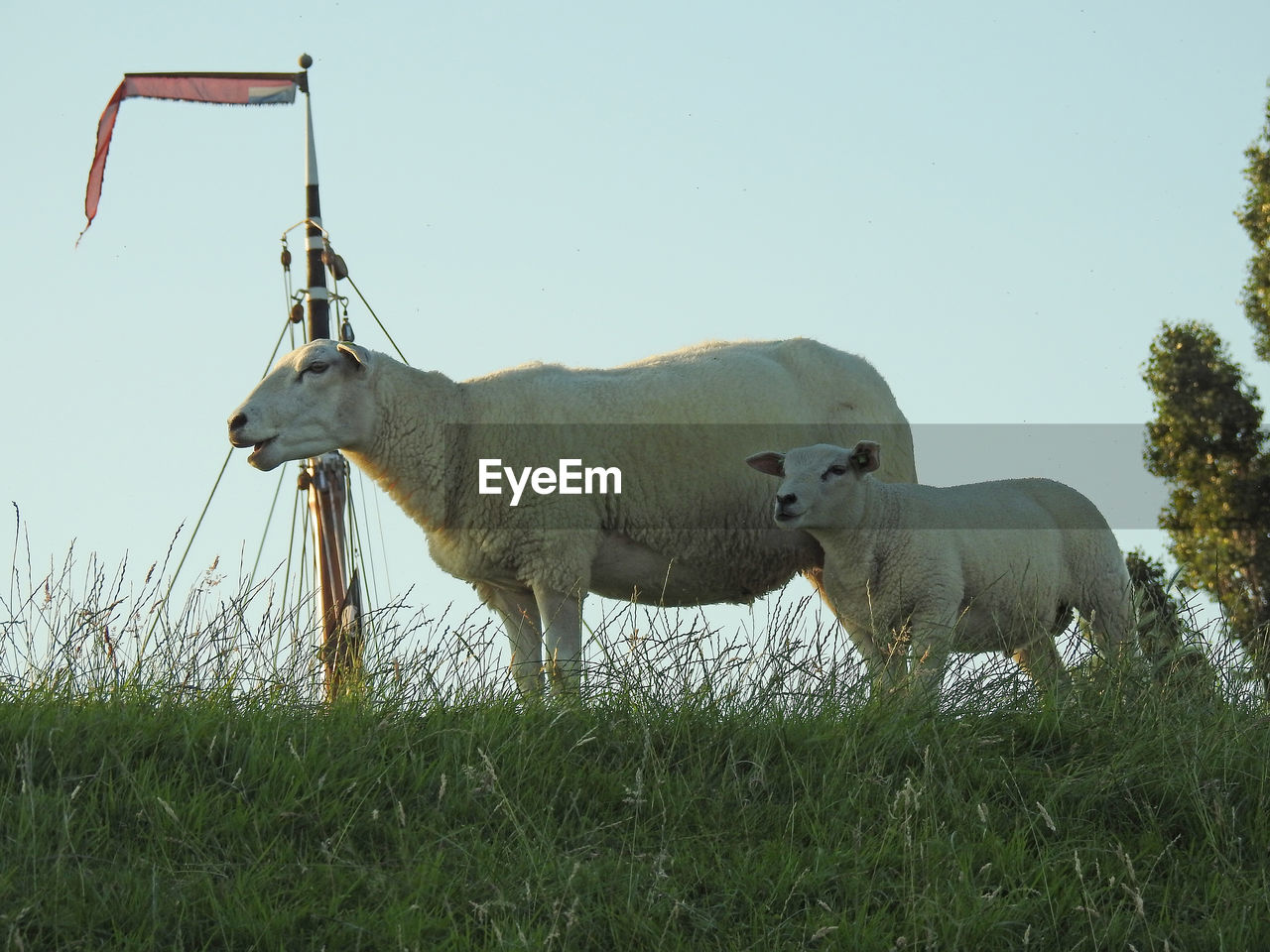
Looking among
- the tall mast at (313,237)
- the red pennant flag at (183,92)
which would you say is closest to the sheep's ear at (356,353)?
the red pennant flag at (183,92)

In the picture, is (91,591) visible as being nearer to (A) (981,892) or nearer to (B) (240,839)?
(B) (240,839)

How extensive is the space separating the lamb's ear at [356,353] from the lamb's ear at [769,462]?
2.37m

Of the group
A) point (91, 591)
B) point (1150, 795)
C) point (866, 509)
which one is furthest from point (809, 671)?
point (91, 591)

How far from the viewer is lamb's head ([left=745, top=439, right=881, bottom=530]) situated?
8375 millimetres

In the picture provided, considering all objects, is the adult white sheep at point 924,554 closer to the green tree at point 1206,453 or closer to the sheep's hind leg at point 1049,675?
the sheep's hind leg at point 1049,675

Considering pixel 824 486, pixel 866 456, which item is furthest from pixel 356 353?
pixel 866 456

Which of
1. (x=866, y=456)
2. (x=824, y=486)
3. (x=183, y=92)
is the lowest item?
(x=824, y=486)

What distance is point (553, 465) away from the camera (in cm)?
902

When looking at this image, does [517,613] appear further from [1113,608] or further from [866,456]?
[1113,608]

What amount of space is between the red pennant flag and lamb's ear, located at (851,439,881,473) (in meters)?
13.6

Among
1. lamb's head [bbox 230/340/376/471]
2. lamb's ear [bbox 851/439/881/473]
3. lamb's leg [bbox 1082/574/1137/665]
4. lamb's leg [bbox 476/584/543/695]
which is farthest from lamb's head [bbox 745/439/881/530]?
lamb's head [bbox 230/340/376/471]

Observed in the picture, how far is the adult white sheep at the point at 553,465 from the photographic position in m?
8.83

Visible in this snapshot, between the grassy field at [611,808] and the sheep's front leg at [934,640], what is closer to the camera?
the grassy field at [611,808]

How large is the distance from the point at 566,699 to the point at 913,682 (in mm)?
1506
